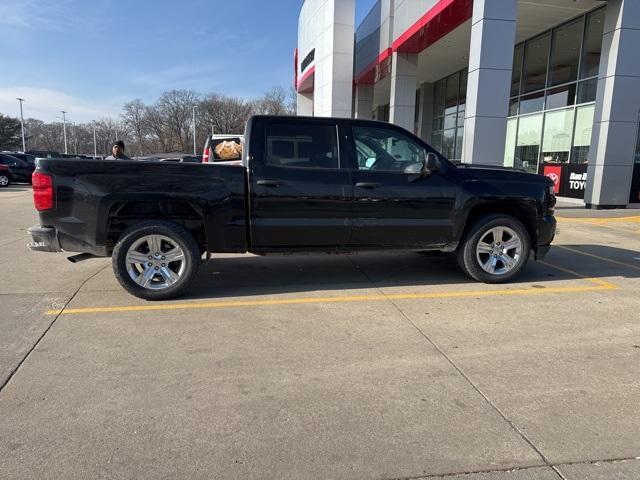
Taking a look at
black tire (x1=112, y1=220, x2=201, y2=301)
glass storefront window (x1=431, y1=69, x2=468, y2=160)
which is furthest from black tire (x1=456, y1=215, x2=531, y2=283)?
glass storefront window (x1=431, y1=69, x2=468, y2=160)

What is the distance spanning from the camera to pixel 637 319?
4.66 meters

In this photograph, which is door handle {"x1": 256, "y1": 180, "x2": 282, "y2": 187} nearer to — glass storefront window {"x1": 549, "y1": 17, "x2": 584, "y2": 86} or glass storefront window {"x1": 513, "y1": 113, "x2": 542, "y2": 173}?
glass storefront window {"x1": 549, "y1": 17, "x2": 584, "y2": 86}

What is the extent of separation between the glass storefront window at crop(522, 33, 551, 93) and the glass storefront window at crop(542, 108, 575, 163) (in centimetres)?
174

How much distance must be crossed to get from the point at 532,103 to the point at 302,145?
→ 18.2m

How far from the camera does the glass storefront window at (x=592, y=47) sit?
16.5m

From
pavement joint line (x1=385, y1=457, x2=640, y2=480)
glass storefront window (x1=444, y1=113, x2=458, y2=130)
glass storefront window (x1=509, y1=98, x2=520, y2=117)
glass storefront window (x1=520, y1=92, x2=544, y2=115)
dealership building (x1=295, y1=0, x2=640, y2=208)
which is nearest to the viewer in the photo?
pavement joint line (x1=385, y1=457, x2=640, y2=480)

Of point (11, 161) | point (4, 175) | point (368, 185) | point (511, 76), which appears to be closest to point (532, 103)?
point (511, 76)

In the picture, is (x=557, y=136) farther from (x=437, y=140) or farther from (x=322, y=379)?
(x=322, y=379)

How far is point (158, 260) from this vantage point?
202 inches

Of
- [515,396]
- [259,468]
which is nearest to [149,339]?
[259,468]

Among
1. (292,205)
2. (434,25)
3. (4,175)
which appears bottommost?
(4,175)

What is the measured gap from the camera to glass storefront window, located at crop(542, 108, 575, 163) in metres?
18.0

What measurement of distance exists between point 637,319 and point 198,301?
4453 millimetres

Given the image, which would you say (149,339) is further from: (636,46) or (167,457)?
(636,46)
